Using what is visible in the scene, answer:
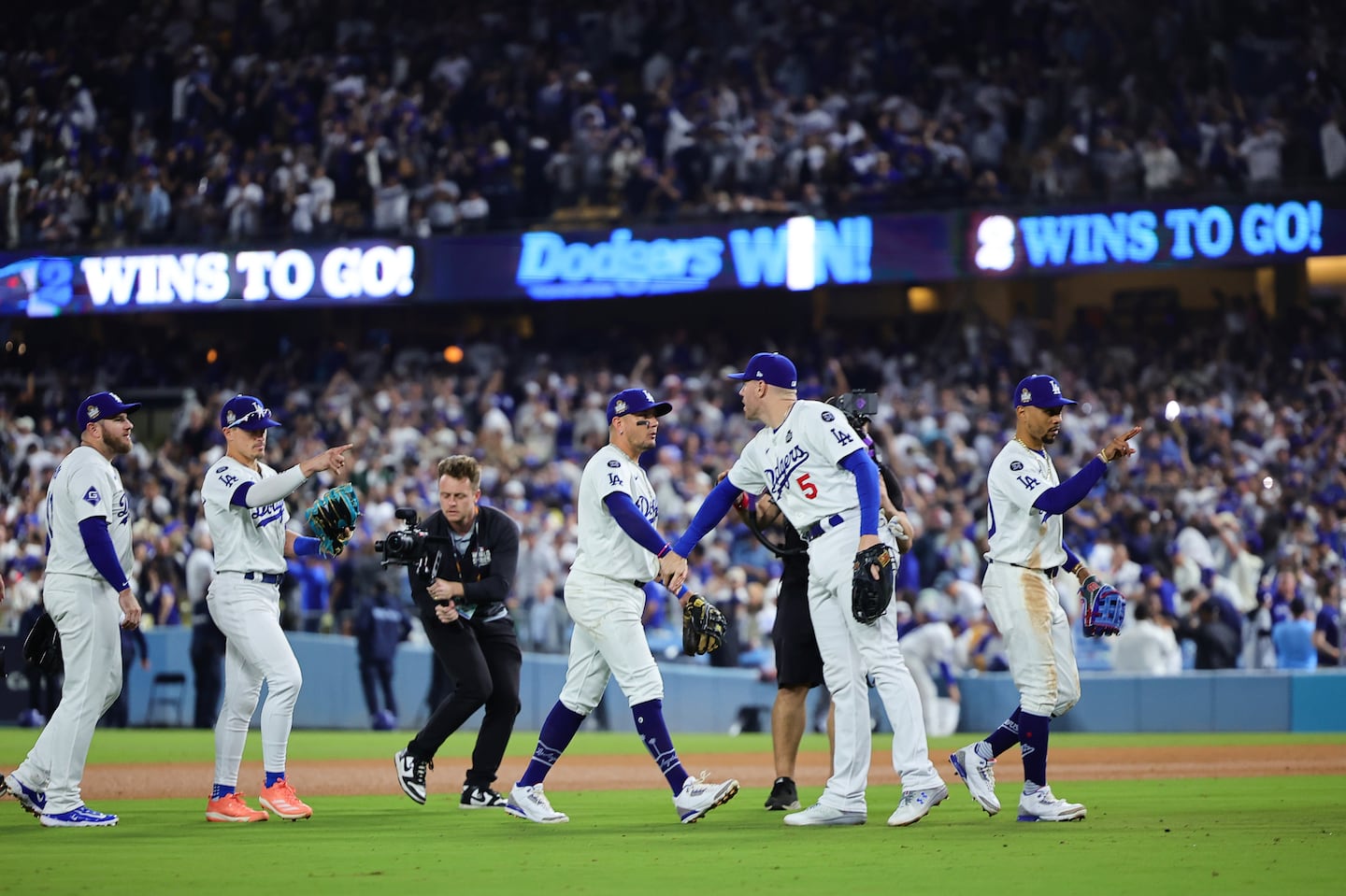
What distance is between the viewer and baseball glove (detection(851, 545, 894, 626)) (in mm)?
7137

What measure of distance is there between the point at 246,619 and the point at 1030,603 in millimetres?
3661

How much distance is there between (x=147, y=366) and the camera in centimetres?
2731

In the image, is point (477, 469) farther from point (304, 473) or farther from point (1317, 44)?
point (1317, 44)

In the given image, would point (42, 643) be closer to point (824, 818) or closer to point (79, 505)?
point (79, 505)

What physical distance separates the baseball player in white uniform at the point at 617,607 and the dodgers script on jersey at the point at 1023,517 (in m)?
1.55

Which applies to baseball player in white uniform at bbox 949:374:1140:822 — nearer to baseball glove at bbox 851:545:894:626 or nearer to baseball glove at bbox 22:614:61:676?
baseball glove at bbox 851:545:894:626

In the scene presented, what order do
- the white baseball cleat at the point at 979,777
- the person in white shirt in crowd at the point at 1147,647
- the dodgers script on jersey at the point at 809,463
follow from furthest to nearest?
the person in white shirt in crowd at the point at 1147,647 → the white baseball cleat at the point at 979,777 → the dodgers script on jersey at the point at 809,463

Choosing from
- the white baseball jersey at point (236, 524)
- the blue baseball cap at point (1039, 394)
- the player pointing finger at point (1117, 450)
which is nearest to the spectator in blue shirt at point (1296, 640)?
the blue baseball cap at point (1039, 394)

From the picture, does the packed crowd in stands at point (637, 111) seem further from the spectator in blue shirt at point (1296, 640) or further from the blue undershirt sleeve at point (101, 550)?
the blue undershirt sleeve at point (101, 550)

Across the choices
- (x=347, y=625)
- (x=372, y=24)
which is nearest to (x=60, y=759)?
(x=347, y=625)

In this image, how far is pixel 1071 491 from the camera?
7.44 meters

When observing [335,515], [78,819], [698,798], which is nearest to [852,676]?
[698,798]

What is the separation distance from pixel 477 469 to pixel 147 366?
19.9 m

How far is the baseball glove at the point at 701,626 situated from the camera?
7852 millimetres
